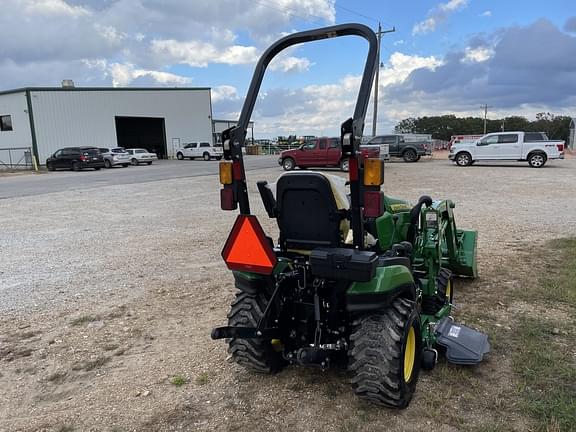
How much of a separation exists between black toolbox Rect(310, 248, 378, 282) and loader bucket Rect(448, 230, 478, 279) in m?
2.82

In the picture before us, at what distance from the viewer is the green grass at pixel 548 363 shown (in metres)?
2.75

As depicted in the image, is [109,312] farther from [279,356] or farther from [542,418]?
[542,418]

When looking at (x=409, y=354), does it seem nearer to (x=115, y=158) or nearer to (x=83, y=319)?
(x=83, y=319)

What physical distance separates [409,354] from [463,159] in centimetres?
2242

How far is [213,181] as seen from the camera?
18.6m

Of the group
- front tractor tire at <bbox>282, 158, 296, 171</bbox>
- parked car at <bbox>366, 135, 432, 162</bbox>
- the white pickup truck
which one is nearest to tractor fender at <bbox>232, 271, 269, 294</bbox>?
front tractor tire at <bbox>282, 158, 296, 171</bbox>

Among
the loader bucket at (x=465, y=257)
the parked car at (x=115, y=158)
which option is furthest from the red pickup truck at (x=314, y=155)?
the loader bucket at (x=465, y=257)

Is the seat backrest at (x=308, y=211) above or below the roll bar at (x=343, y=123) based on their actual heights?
below

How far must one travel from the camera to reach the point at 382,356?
2.66m

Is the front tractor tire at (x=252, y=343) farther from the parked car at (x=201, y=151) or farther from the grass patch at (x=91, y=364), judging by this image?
the parked car at (x=201, y=151)

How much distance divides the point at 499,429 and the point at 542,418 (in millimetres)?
303

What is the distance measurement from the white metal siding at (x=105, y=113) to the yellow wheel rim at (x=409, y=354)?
123 feet

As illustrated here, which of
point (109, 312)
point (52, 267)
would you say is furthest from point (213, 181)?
point (109, 312)

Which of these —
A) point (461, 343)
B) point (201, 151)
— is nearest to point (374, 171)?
point (461, 343)
